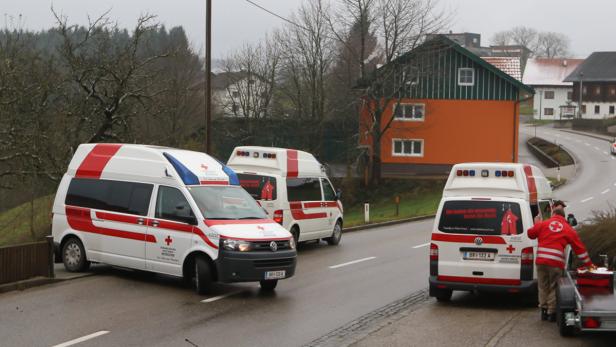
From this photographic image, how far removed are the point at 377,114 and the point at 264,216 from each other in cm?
3846

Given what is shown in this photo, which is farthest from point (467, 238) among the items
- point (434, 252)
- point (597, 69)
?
point (597, 69)

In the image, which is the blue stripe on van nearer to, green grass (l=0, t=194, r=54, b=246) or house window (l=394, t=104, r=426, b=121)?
green grass (l=0, t=194, r=54, b=246)

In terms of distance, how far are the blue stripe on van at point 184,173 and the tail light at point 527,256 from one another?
575 centimetres

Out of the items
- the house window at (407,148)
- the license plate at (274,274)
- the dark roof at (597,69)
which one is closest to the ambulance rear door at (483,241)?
the license plate at (274,274)

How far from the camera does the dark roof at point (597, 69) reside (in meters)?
111

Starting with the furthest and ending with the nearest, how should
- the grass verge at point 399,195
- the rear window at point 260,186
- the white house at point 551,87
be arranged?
the white house at point 551,87
the grass verge at point 399,195
the rear window at point 260,186

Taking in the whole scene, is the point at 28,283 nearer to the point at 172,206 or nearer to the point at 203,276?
the point at 172,206

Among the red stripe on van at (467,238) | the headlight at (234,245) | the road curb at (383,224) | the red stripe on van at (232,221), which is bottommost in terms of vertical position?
the road curb at (383,224)

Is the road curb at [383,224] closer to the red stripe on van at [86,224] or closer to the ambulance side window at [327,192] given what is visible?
the ambulance side window at [327,192]

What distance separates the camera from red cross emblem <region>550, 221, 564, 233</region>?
36.7 feet

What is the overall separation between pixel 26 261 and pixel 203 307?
3.49m

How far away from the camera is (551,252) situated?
11195 mm

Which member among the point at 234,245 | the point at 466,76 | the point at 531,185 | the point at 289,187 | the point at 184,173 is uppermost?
the point at 466,76

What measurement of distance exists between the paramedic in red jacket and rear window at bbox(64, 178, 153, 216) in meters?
6.85
